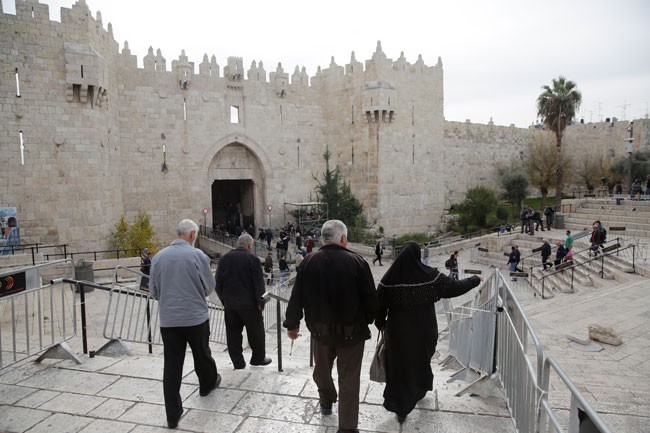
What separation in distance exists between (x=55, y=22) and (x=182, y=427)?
1510 centimetres

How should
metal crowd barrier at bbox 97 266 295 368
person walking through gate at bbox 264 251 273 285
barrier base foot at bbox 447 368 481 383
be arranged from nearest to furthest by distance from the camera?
1. barrier base foot at bbox 447 368 481 383
2. metal crowd barrier at bbox 97 266 295 368
3. person walking through gate at bbox 264 251 273 285

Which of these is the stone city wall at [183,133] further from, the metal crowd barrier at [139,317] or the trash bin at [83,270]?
the metal crowd barrier at [139,317]

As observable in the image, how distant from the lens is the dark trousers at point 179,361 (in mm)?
3348

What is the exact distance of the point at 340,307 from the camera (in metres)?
3.22

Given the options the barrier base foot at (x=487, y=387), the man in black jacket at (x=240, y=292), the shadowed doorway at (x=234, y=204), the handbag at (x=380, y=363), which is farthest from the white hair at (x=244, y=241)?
the shadowed doorway at (x=234, y=204)

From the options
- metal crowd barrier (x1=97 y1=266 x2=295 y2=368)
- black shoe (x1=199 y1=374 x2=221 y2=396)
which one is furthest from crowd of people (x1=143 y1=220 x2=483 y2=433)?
metal crowd barrier (x1=97 y1=266 x2=295 y2=368)

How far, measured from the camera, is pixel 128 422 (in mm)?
3414

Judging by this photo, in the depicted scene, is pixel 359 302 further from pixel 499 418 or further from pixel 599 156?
pixel 599 156

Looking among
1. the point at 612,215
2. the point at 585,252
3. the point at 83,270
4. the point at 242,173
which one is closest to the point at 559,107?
the point at 612,215

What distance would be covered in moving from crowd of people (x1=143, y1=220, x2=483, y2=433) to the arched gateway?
1732 cm

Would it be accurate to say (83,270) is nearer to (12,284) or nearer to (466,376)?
(12,284)

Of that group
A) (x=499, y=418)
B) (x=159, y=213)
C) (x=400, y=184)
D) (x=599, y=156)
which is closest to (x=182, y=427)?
(x=499, y=418)

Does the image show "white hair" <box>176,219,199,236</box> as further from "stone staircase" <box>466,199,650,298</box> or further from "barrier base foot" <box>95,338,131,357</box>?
"stone staircase" <box>466,199,650,298</box>

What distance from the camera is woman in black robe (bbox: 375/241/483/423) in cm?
332
